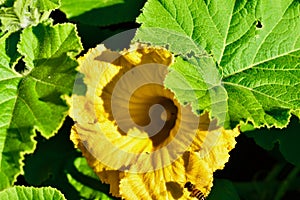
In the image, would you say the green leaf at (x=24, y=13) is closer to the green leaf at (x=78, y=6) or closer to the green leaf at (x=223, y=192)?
the green leaf at (x=78, y=6)

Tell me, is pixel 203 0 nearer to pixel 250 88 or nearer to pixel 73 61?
pixel 250 88

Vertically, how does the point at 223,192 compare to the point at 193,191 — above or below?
below

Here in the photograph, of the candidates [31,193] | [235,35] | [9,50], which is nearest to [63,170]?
[31,193]

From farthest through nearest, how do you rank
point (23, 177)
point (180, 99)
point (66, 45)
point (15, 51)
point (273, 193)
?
point (273, 193) < point (23, 177) < point (15, 51) < point (66, 45) < point (180, 99)

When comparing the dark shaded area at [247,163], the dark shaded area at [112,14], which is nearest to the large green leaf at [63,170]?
the dark shaded area at [112,14]

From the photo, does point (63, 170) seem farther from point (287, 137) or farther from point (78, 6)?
point (287, 137)

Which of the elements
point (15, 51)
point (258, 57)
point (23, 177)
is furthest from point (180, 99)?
point (23, 177)
